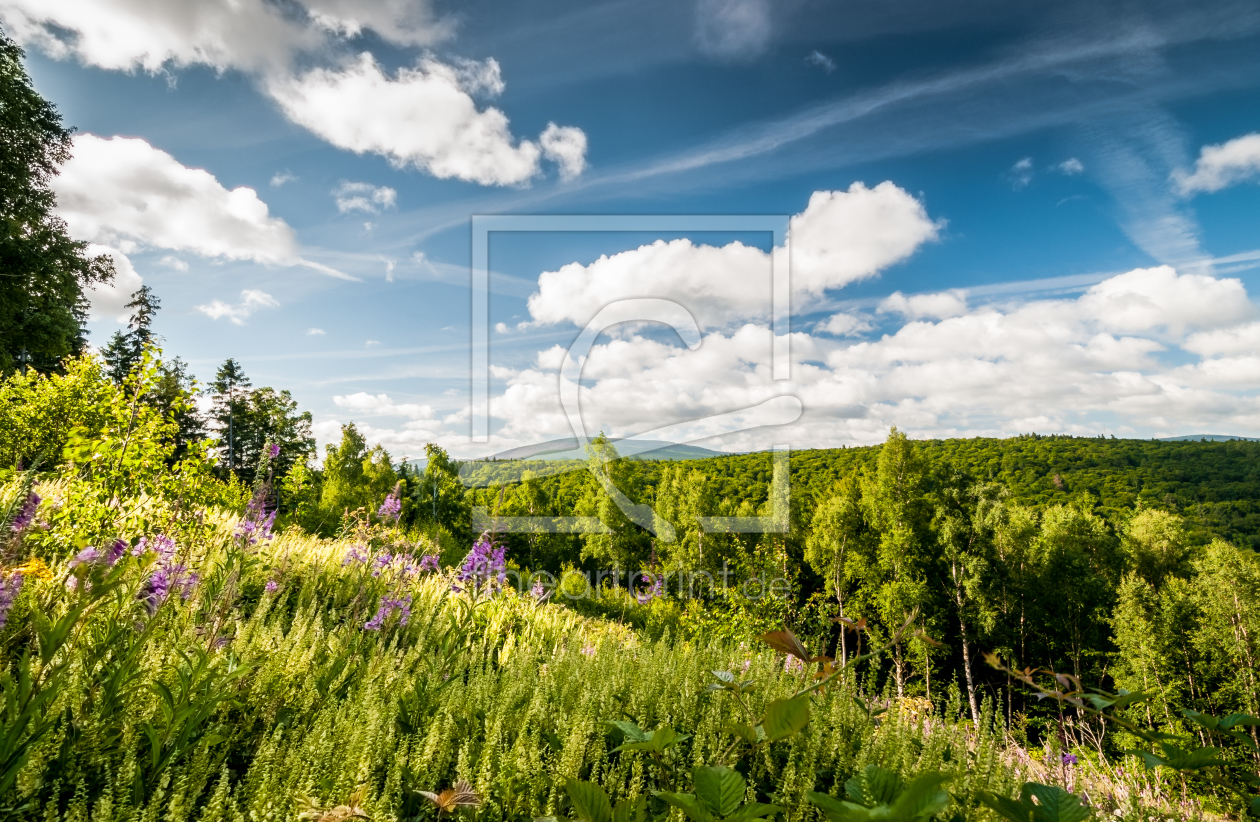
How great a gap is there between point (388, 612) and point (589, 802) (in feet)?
11.8

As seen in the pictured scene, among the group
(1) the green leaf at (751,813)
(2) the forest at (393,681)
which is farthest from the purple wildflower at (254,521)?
(1) the green leaf at (751,813)

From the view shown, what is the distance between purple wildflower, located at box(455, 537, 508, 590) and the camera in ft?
20.4

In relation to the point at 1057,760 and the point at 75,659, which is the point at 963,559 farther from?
the point at 75,659

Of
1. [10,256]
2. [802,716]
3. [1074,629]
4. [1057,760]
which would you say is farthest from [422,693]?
[1074,629]

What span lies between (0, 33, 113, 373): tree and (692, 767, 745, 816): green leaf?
24.0 m

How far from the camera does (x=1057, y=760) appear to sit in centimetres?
250

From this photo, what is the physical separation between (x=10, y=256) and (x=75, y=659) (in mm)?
22508

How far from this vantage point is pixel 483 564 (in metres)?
6.36

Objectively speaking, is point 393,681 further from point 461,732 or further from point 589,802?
point 589,802

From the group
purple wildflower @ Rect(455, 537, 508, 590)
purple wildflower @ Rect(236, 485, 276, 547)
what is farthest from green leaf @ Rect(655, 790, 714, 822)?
purple wildflower @ Rect(455, 537, 508, 590)

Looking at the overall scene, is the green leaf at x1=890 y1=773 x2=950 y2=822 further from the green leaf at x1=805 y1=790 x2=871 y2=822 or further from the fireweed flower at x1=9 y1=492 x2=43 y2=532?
the fireweed flower at x1=9 y1=492 x2=43 y2=532

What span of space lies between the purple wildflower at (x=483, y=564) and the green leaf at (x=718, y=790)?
5.46 meters

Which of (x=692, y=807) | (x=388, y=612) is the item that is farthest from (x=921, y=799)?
(x=388, y=612)

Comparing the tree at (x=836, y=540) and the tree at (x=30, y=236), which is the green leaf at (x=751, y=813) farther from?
the tree at (x=836, y=540)
